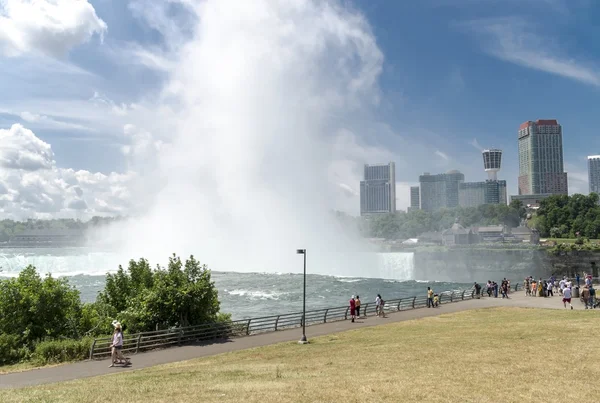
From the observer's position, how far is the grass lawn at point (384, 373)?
11781 millimetres

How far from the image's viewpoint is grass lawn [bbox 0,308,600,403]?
464 inches

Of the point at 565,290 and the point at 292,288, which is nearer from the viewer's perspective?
the point at 565,290

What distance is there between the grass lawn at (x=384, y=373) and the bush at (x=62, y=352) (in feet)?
15.4

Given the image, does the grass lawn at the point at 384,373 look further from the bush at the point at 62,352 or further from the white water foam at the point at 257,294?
the white water foam at the point at 257,294

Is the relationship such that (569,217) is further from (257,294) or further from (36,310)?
(36,310)

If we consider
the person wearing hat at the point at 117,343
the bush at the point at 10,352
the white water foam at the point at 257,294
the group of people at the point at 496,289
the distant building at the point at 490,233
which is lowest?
the white water foam at the point at 257,294

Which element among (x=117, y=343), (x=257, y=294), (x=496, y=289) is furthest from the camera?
(x=257, y=294)

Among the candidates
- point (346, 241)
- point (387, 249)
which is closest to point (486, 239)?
point (387, 249)

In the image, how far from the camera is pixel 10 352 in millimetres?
23156

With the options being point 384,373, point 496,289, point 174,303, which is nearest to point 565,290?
point 496,289

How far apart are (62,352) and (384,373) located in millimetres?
14358

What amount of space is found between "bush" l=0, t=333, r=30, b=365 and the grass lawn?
880 cm

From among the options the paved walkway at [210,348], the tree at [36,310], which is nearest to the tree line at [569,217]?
the paved walkway at [210,348]

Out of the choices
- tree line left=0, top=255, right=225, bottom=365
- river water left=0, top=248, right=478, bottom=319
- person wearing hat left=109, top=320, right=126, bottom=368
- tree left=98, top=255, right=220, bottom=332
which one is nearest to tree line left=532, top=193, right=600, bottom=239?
river water left=0, top=248, right=478, bottom=319
